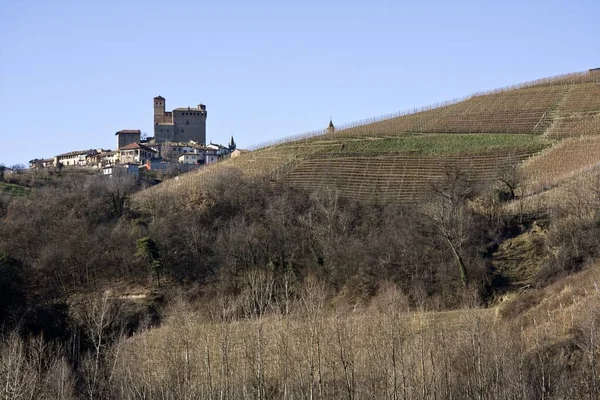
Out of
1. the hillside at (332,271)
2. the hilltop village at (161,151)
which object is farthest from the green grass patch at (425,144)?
the hilltop village at (161,151)

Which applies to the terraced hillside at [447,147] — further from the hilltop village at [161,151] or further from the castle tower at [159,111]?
the castle tower at [159,111]

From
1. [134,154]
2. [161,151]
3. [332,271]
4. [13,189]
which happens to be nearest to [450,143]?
[332,271]

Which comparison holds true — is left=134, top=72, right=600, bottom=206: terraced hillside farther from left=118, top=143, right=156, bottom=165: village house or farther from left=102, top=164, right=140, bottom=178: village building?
left=118, top=143, right=156, bottom=165: village house

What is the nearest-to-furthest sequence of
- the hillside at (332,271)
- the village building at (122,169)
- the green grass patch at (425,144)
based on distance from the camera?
1. the hillside at (332,271)
2. the green grass patch at (425,144)
3. the village building at (122,169)

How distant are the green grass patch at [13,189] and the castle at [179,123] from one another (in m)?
65.6

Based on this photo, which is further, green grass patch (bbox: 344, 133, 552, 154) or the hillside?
green grass patch (bbox: 344, 133, 552, 154)

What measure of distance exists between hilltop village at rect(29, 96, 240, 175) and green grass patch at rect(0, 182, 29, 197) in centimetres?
1683

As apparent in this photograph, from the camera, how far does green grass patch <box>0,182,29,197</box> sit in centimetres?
7538

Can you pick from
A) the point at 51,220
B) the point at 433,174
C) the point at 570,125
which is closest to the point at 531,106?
the point at 570,125

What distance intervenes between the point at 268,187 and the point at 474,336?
33859mm


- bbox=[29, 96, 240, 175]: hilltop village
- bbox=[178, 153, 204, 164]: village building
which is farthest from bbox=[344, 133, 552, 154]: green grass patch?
bbox=[178, 153, 204, 164]: village building

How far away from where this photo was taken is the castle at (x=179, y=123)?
148 m

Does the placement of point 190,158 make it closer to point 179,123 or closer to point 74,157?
point 74,157

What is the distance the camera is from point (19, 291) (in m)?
48.6
